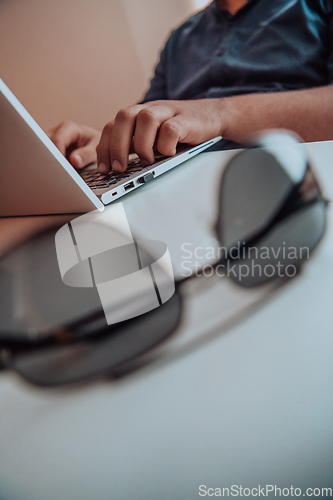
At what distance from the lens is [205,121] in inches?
19.4

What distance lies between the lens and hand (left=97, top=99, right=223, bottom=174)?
421 millimetres

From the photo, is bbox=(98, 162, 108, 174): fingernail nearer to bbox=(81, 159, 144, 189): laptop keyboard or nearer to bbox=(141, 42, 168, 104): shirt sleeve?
bbox=(81, 159, 144, 189): laptop keyboard

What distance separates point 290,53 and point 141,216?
77cm

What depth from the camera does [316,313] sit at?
162 millimetres

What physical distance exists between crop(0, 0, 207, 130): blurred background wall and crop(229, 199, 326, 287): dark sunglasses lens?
4.55 feet

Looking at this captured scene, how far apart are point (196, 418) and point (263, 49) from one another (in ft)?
3.09

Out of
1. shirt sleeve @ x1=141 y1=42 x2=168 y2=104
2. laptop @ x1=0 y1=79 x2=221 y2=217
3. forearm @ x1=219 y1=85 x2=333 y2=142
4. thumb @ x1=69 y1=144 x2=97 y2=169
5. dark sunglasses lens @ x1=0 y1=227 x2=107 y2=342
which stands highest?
laptop @ x1=0 y1=79 x2=221 y2=217

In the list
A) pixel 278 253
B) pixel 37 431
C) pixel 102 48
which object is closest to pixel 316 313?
pixel 278 253

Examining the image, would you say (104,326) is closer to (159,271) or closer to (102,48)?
(159,271)

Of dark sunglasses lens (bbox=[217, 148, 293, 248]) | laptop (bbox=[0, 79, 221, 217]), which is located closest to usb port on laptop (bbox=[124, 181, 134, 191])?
laptop (bbox=[0, 79, 221, 217])

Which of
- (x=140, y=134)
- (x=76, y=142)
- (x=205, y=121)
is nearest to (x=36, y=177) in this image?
(x=140, y=134)

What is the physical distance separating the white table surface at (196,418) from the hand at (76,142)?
21.6 inches

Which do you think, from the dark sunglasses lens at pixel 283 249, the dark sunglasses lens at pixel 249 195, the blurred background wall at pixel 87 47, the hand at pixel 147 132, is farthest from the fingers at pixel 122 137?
the blurred background wall at pixel 87 47

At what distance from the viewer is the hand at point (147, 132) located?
0.42 metres
